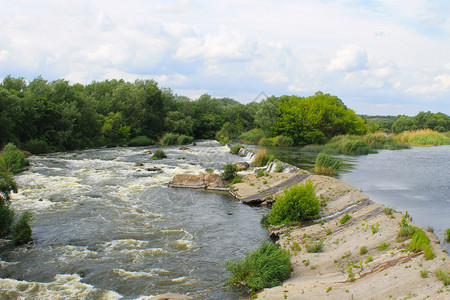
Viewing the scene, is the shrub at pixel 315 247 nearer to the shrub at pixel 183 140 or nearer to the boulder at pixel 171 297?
the boulder at pixel 171 297

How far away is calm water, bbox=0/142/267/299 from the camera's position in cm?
1066

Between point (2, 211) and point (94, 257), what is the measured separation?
172 inches

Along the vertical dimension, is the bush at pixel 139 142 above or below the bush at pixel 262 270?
above

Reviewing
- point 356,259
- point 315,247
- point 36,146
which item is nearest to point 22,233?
point 315,247

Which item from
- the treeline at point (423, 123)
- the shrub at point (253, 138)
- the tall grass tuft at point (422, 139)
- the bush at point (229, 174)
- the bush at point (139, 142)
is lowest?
the bush at point (229, 174)

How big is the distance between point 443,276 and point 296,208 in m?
8.14

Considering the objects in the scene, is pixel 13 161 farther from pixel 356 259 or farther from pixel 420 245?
pixel 420 245

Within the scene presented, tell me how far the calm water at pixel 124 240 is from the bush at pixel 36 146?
60.1 feet

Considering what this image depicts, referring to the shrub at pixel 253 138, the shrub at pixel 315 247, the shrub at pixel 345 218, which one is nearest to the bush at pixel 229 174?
the shrub at pixel 345 218

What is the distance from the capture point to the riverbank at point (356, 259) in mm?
8250

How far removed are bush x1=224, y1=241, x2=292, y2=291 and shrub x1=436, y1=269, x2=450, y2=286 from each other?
402 centimetres

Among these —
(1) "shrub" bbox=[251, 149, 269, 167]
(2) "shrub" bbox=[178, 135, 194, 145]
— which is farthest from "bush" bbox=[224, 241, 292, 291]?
(2) "shrub" bbox=[178, 135, 194, 145]

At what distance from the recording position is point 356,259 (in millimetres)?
10570

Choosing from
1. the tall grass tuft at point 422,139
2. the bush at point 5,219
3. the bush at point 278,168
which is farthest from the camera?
the tall grass tuft at point 422,139
